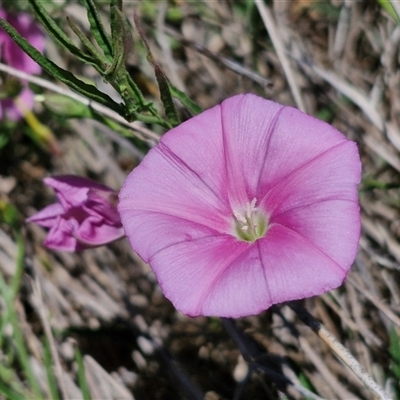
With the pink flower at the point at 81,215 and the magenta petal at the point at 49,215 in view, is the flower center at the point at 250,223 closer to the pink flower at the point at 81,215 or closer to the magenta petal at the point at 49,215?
the pink flower at the point at 81,215

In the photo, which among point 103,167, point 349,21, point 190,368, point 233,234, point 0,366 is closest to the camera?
point 233,234

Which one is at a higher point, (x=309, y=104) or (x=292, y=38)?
(x=292, y=38)

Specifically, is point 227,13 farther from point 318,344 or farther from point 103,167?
point 318,344

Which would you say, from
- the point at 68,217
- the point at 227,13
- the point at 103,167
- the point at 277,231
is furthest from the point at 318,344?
the point at 227,13

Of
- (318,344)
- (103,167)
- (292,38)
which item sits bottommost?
(318,344)

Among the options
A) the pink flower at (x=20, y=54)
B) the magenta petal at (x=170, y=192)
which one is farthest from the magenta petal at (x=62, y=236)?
the pink flower at (x=20, y=54)

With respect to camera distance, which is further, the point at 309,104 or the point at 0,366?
the point at 309,104
